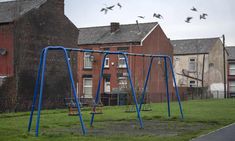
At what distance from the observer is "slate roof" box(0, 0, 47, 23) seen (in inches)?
1439

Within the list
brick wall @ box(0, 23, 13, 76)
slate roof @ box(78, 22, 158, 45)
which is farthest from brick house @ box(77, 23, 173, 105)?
brick wall @ box(0, 23, 13, 76)

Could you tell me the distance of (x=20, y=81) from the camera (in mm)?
36062

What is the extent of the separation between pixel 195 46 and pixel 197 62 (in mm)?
2695

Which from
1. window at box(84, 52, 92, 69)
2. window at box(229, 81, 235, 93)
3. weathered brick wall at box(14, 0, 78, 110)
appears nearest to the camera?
weathered brick wall at box(14, 0, 78, 110)

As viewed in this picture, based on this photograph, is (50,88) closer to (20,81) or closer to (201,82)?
(20,81)

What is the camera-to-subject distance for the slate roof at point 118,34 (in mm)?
52250

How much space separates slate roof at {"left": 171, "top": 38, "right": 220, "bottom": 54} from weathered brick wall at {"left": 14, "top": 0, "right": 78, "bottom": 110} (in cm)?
2971

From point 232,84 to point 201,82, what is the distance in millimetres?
9731

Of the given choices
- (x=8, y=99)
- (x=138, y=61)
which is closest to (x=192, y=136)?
(x=8, y=99)

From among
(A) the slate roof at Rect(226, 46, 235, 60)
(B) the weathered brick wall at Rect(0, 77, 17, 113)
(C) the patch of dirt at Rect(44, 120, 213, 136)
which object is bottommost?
(C) the patch of dirt at Rect(44, 120, 213, 136)

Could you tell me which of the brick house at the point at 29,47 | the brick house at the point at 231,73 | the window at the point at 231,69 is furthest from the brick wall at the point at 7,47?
the window at the point at 231,69

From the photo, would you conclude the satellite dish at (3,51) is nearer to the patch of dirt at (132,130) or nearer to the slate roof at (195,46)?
the patch of dirt at (132,130)

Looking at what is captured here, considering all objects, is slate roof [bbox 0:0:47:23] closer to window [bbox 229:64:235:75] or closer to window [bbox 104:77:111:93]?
window [bbox 104:77:111:93]

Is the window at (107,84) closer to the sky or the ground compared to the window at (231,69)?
closer to the ground
